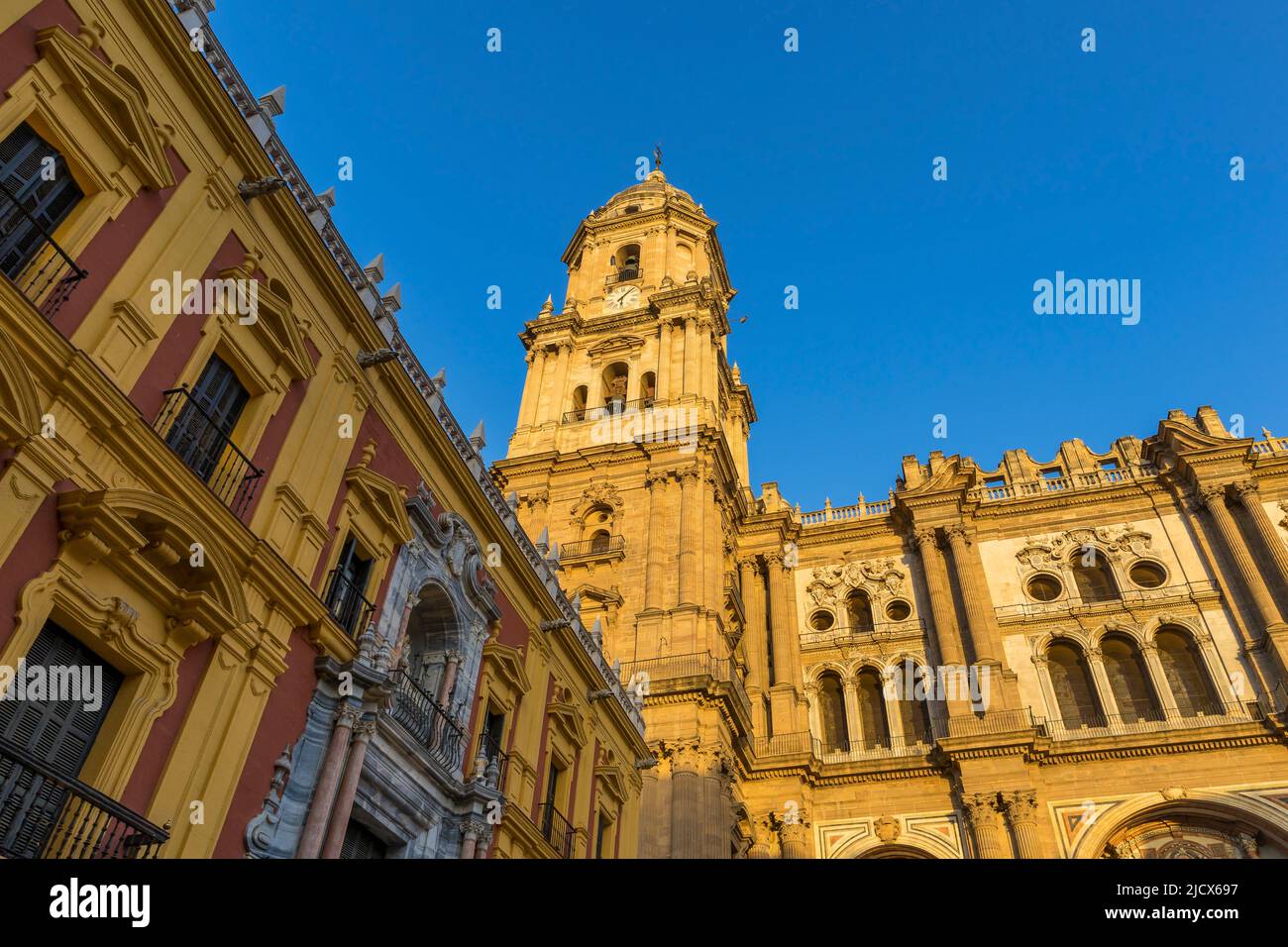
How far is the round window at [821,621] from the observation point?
3522cm

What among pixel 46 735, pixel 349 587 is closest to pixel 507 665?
pixel 349 587

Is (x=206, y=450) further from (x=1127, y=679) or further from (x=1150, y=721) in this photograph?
(x=1127, y=679)

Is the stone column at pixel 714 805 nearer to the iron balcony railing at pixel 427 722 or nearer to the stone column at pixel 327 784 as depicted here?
the iron balcony railing at pixel 427 722

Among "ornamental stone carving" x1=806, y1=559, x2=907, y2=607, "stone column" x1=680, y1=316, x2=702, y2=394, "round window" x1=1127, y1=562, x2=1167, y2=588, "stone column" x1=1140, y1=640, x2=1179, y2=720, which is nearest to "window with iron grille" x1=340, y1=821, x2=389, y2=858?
"ornamental stone carving" x1=806, y1=559, x2=907, y2=607

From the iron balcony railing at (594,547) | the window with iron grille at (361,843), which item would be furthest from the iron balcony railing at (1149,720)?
the window with iron grille at (361,843)

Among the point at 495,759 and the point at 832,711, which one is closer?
the point at 495,759

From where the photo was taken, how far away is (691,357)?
38.9 meters

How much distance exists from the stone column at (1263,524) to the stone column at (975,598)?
865 cm

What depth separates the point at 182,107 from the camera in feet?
38.6

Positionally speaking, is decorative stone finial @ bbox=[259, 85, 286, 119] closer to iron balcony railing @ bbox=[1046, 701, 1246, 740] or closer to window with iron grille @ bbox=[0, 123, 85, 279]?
window with iron grille @ bbox=[0, 123, 85, 279]

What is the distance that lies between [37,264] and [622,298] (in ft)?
117

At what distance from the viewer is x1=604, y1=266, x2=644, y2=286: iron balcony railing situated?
45531mm
